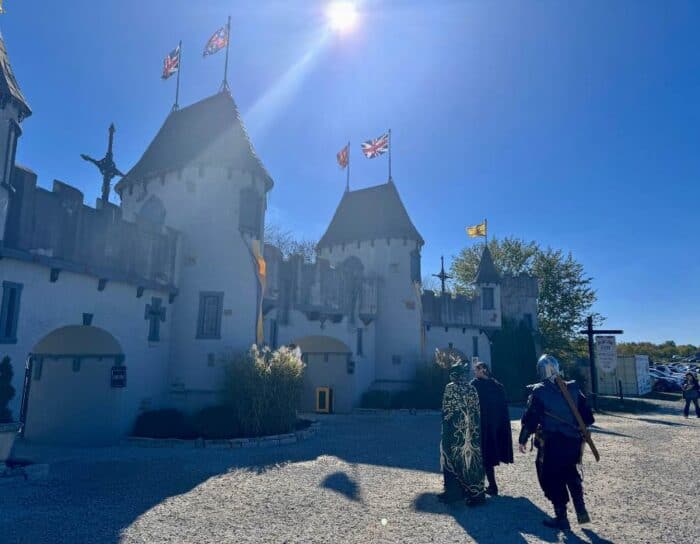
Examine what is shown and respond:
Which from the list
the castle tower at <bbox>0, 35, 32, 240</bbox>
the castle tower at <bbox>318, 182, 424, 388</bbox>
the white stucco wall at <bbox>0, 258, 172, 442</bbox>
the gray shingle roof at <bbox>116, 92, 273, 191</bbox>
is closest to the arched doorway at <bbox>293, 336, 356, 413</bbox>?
the castle tower at <bbox>318, 182, 424, 388</bbox>

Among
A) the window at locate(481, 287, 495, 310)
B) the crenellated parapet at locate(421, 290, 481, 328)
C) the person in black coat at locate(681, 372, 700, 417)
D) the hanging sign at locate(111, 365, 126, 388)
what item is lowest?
the person in black coat at locate(681, 372, 700, 417)

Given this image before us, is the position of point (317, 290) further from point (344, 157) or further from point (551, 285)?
point (551, 285)

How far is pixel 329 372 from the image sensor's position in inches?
813

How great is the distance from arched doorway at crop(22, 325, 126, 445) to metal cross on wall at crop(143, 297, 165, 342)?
128 centimetres

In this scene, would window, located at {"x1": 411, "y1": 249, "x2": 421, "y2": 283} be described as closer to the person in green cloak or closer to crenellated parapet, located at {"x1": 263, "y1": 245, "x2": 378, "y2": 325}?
crenellated parapet, located at {"x1": 263, "y1": 245, "x2": 378, "y2": 325}

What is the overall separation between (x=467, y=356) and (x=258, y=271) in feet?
48.0

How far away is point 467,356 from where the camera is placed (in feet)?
83.4

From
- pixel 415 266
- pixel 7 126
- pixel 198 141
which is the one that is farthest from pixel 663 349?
pixel 7 126

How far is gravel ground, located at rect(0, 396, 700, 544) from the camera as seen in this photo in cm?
566

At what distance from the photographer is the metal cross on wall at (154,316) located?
13.5 metres

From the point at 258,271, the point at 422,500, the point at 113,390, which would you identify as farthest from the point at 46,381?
the point at 422,500

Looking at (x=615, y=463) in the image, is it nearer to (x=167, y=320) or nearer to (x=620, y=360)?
(x=167, y=320)

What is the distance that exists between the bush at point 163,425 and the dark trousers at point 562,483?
899 centimetres

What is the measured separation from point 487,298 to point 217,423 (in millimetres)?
Result: 18193
